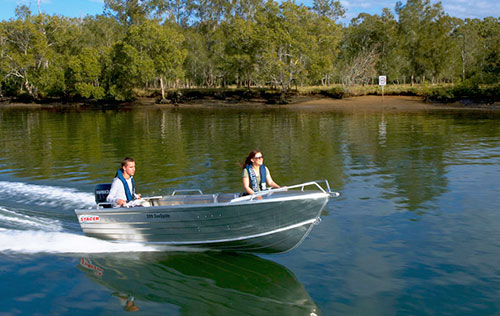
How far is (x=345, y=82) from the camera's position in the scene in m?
66.4

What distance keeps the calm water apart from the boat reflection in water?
29mm

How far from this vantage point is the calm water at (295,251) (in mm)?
7926

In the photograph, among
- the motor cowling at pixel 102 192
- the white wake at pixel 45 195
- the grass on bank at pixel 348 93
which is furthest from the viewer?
the grass on bank at pixel 348 93

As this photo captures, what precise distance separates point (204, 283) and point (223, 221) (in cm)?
130

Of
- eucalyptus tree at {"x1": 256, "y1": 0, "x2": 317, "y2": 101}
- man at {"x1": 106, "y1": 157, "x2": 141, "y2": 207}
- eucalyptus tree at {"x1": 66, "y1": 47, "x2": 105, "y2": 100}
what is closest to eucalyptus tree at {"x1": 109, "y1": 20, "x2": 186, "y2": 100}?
eucalyptus tree at {"x1": 66, "y1": 47, "x2": 105, "y2": 100}

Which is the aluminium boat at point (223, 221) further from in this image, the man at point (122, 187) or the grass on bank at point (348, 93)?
the grass on bank at point (348, 93)

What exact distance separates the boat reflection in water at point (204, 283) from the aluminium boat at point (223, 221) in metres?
0.42

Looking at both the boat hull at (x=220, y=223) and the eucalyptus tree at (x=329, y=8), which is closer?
the boat hull at (x=220, y=223)

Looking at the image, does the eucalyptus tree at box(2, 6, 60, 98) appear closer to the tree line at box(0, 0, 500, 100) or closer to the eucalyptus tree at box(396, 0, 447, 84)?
the tree line at box(0, 0, 500, 100)

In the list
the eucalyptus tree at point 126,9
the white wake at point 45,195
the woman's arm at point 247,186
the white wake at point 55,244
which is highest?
the eucalyptus tree at point 126,9

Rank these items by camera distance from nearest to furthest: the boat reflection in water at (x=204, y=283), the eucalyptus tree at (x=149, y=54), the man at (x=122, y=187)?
1. the boat reflection in water at (x=204, y=283)
2. the man at (x=122, y=187)
3. the eucalyptus tree at (x=149, y=54)

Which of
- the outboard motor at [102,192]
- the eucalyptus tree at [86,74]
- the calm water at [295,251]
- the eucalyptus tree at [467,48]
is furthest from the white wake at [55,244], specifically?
the eucalyptus tree at [467,48]

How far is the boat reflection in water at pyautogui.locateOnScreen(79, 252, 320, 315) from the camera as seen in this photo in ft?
25.8

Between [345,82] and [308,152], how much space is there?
45838mm
